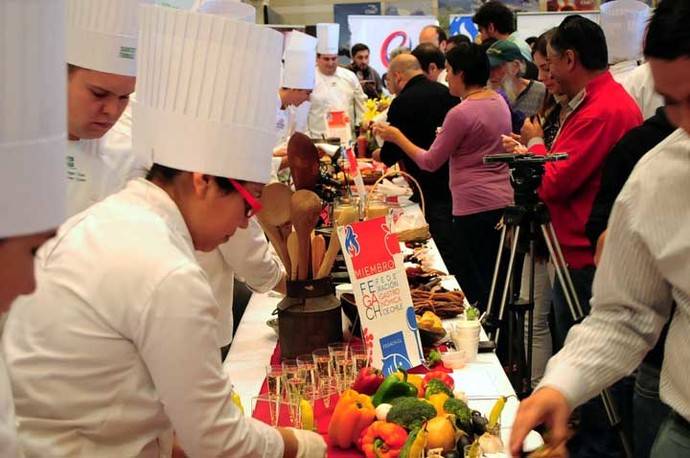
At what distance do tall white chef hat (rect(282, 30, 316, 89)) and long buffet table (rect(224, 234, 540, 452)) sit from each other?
8.93 feet

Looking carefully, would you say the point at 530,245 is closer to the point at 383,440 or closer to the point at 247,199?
the point at 383,440

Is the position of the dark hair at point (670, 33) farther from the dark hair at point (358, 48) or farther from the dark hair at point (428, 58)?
the dark hair at point (358, 48)

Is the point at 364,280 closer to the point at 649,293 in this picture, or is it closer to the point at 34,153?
the point at 649,293

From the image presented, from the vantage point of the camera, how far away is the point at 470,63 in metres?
4.17

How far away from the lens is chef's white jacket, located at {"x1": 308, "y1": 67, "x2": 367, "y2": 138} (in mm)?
7789

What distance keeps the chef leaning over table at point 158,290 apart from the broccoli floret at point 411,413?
1.19 ft

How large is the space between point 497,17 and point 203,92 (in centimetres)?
419

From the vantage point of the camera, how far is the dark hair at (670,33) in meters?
1.28

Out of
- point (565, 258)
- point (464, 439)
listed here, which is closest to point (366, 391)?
point (464, 439)

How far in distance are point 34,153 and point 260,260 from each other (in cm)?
154

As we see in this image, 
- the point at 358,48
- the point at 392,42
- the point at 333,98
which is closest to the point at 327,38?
the point at 333,98

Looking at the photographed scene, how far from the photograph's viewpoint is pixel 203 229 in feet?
4.88

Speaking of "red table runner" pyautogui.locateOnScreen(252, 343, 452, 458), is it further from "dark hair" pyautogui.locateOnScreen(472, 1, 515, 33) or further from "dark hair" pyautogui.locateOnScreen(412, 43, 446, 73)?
"dark hair" pyautogui.locateOnScreen(472, 1, 515, 33)

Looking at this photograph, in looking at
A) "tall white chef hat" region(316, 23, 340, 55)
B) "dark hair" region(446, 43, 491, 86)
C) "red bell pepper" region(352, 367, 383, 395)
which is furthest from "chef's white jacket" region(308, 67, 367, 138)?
"red bell pepper" region(352, 367, 383, 395)
